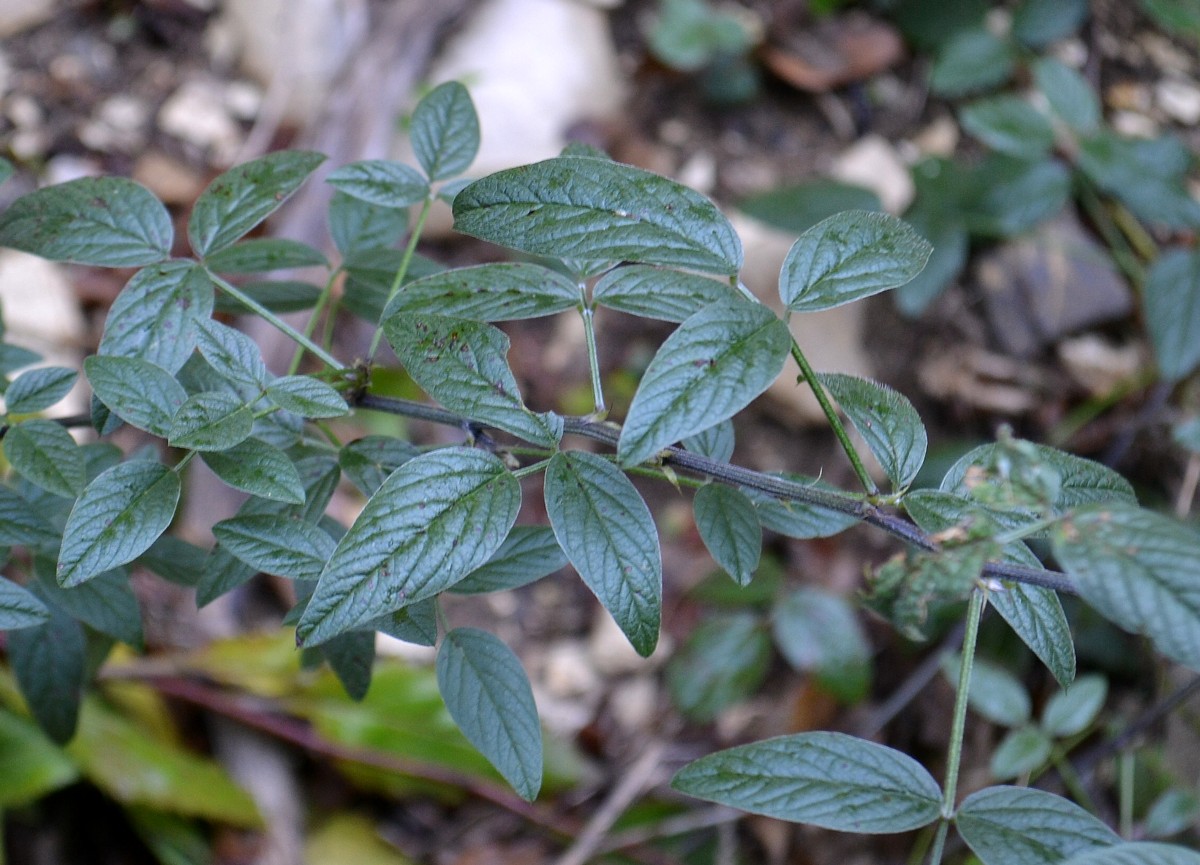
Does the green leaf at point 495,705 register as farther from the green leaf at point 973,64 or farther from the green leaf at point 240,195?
the green leaf at point 973,64

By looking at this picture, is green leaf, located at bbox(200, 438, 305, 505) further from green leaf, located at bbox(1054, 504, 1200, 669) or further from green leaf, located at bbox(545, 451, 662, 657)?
green leaf, located at bbox(1054, 504, 1200, 669)

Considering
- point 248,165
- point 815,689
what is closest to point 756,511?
point 248,165

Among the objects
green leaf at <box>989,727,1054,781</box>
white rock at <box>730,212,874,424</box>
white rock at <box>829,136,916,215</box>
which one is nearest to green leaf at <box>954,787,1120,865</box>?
green leaf at <box>989,727,1054,781</box>

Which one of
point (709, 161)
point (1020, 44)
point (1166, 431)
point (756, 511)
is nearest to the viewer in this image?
point (756, 511)

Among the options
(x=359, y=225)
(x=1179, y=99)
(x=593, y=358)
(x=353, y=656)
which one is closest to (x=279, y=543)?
(x=353, y=656)

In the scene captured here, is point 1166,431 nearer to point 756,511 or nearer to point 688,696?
point 688,696

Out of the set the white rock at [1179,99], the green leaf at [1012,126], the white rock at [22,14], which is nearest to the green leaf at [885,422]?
the green leaf at [1012,126]

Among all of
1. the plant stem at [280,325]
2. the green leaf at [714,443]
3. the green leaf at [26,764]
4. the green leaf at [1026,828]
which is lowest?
the green leaf at [26,764]
